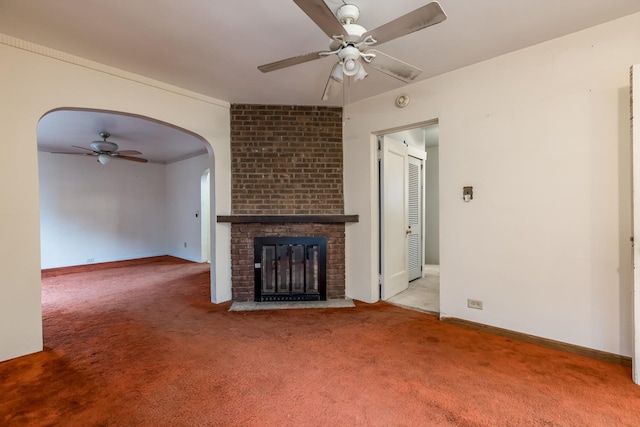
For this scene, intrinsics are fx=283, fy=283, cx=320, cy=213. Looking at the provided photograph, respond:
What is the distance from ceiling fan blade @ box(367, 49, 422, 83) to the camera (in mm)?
1939

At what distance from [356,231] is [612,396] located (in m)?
2.53

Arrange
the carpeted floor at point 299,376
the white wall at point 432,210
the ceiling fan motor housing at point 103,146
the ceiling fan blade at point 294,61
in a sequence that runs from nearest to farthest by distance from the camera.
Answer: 1. the carpeted floor at point 299,376
2. the ceiling fan blade at point 294,61
3. the ceiling fan motor housing at point 103,146
4. the white wall at point 432,210

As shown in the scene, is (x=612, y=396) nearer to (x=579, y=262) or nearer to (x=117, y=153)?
(x=579, y=262)

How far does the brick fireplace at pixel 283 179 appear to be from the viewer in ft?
12.0

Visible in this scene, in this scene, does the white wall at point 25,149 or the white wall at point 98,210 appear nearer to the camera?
the white wall at point 25,149

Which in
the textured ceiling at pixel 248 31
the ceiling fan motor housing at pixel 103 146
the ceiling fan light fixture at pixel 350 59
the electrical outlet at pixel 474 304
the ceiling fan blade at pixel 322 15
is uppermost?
the textured ceiling at pixel 248 31

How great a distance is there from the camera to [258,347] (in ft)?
8.09

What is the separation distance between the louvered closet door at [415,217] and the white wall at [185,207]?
14.3ft

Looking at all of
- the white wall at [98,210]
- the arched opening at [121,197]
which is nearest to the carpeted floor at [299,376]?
the arched opening at [121,197]

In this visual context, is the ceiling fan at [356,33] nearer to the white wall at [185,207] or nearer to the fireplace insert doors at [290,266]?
the fireplace insert doors at [290,266]

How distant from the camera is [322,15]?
4.94ft

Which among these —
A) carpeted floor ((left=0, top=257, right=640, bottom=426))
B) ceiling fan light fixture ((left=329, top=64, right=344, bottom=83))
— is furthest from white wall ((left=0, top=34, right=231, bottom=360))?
ceiling fan light fixture ((left=329, top=64, right=344, bottom=83))

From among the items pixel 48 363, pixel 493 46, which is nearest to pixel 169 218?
pixel 48 363

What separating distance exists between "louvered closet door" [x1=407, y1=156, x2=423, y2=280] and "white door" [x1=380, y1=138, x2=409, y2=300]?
14.5 inches
